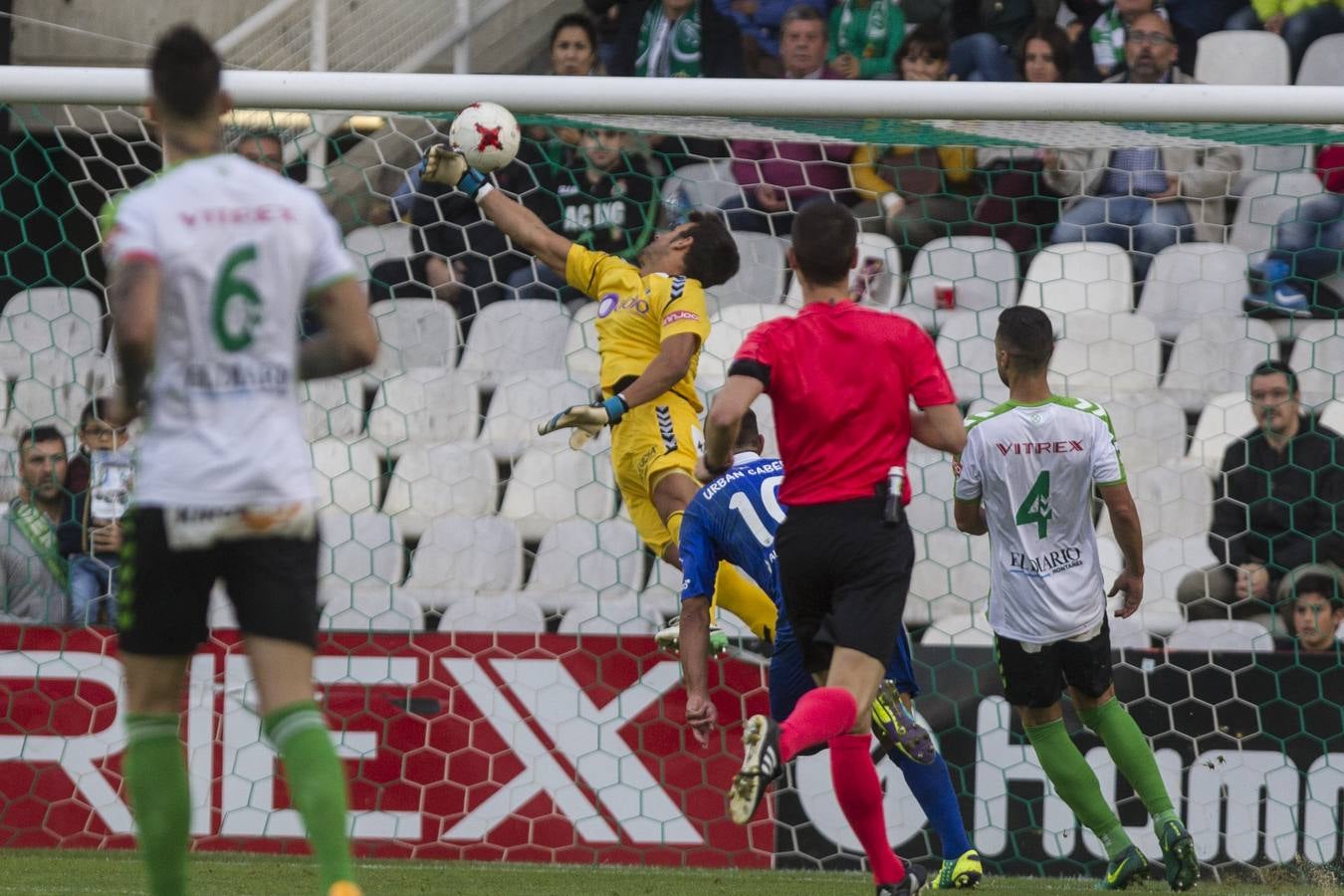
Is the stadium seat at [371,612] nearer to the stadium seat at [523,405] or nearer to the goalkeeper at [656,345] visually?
the goalkeeper at [656,345]

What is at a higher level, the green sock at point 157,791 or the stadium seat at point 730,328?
the stadium seat at point 730,328

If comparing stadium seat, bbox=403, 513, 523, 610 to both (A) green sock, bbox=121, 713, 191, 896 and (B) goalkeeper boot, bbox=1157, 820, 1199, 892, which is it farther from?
(A) green sock, bbox=121, 713, 191, 896

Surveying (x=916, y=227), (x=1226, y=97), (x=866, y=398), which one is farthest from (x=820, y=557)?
(x=916, y=227)

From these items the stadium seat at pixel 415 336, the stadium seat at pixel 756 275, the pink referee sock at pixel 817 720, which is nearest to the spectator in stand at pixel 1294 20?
the stadium seat at pixel 756 275

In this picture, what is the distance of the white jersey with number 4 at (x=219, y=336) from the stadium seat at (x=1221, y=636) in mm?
4491

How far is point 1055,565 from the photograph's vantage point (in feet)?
18.0

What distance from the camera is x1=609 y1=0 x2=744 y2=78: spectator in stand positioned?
9844 millimetres

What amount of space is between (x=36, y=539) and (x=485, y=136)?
252cm

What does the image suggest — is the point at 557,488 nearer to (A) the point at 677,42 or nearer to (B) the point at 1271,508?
(B) the point at 1271,508

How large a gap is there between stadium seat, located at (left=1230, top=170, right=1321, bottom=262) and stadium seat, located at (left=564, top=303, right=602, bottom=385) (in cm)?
302

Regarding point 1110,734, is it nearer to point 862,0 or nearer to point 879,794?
point 879,794

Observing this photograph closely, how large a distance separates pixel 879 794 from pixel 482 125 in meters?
2.77

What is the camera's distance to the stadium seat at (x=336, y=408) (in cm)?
769

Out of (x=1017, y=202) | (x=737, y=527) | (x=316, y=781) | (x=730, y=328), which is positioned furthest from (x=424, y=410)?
(x=316, y=781)
